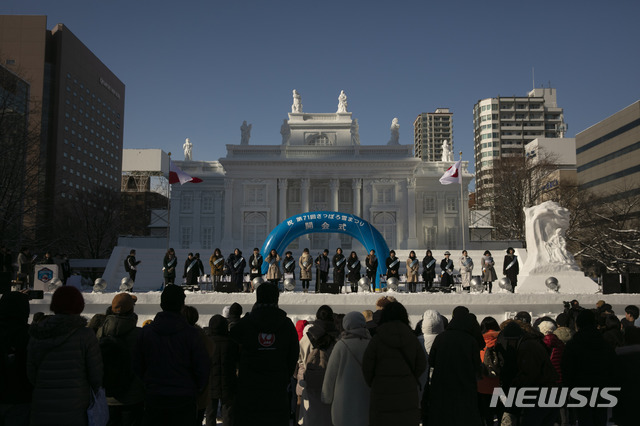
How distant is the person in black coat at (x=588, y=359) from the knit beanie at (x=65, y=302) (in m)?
5.50

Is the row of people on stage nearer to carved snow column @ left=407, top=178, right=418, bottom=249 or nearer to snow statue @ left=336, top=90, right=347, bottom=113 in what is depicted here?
carved snow column @ left=407, top=178, right=418, bottom=249

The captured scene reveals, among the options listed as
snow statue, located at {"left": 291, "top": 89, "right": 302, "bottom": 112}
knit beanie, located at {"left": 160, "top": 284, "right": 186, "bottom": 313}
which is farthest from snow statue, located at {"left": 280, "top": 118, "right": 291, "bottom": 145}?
knit beanie, located at {"left": 160, "top": 284, "right": 186, "bottom": 313}

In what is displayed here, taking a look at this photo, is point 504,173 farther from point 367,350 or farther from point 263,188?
point 367,350

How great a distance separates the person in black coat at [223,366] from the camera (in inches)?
234

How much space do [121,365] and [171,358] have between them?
96 cm

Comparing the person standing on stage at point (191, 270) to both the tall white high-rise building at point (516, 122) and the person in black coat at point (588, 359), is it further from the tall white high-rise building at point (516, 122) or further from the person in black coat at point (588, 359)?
the tall white high-rise building at point (516, 122)

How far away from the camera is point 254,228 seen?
141ft

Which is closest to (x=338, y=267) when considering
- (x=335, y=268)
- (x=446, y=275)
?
(x=335, y=268)

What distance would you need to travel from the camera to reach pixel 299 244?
41.7 metres

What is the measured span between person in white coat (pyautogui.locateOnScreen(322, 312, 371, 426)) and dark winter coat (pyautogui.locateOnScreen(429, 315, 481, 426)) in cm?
78

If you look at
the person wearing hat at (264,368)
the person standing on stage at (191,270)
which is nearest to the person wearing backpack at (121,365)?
the person wearing hat at (264,368)

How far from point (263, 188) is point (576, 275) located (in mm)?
29092

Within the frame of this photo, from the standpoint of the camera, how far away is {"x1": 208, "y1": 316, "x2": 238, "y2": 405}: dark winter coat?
234 inches

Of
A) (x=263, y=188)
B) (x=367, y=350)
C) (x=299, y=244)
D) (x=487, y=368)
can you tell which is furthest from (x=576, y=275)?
(x=263, y=188)
